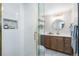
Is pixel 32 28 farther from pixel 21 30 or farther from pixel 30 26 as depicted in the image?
pixel 21 30

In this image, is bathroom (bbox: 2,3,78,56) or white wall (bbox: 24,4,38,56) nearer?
bathroom (bbox: 2,3,78,56)

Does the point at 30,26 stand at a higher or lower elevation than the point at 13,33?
higher

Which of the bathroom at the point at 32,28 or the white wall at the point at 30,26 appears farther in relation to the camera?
the white wall at the point at 30,26

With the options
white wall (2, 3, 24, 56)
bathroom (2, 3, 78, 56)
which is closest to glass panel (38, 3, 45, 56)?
bathroom (2, 3, 78, 56)

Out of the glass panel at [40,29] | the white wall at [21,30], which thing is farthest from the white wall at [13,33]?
the glass panel at [40,29]

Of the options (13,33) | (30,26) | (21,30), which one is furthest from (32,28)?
(13,33)

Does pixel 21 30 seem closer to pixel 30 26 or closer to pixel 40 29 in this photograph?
pixel 30 26

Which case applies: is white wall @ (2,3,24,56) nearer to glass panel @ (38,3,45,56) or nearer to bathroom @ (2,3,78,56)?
bathroom @ (2,3,78,56)

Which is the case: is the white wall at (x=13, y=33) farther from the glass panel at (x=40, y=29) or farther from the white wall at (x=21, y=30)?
the glass panel at (x=40, y=29)

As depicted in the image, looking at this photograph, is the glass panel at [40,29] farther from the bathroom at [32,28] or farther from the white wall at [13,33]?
the white wall at [13,33]

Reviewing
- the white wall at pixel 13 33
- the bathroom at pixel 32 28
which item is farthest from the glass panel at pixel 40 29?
the white wall at pixel 13 33

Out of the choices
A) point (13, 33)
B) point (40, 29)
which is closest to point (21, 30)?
point (13, 33)

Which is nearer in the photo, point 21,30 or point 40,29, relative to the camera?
point 40,29

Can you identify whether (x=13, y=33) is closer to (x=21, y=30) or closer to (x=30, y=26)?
(x=21, y=30)
